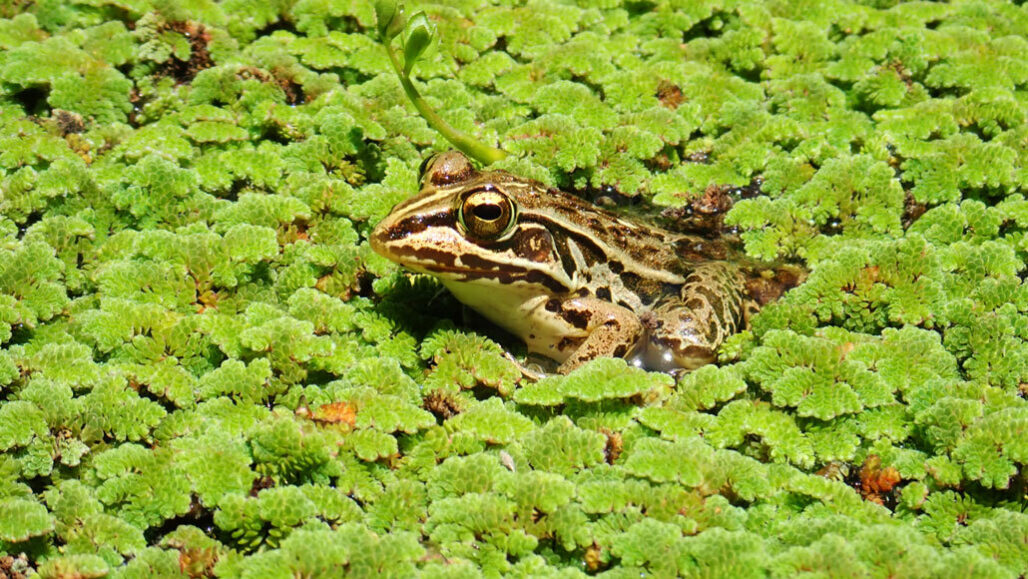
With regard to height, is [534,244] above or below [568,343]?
above

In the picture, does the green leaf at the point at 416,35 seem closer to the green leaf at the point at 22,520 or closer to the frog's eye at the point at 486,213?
the frog's eye at the point at 486,213

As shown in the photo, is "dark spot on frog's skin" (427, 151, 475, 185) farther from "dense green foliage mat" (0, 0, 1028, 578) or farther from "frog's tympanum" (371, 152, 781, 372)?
"dense green foliage mat" (0, 0, 1028, 578)

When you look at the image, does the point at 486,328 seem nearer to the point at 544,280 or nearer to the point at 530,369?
the point at 530,369

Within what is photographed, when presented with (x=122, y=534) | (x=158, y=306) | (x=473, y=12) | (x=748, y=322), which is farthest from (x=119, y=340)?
(x=473, y=12)

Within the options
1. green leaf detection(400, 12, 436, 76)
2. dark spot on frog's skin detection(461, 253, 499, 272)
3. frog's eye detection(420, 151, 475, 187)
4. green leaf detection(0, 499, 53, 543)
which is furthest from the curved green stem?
green leaf detection(0, 499, 53, 543)

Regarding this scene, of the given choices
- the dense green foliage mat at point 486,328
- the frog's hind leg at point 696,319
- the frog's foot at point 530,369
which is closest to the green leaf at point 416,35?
the dense green foliage mat at point 486,328

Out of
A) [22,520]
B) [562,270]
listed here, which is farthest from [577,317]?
[22,520]
